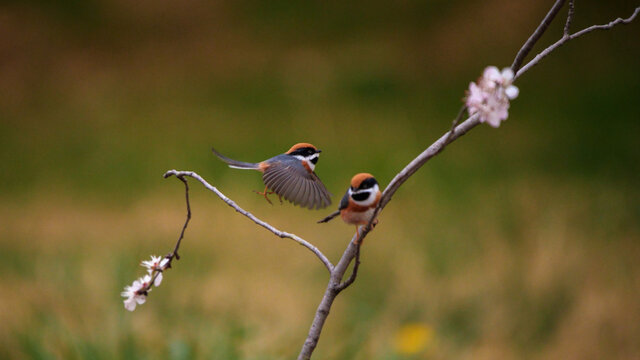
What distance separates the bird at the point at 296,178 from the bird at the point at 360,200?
2 centimetres

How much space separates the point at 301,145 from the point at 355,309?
104cm

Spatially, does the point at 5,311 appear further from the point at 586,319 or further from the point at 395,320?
the point at 586,319

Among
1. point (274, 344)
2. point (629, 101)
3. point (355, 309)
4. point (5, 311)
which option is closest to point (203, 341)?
point (274, 344)

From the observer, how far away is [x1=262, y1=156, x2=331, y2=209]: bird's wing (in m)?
0.42

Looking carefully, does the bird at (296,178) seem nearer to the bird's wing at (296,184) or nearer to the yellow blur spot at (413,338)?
the bird's wing at (296,184)

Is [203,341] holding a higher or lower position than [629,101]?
lower

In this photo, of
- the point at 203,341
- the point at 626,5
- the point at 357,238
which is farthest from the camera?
the point at 626,5

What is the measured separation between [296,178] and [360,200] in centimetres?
5

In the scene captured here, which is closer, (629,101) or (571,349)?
(571,349)

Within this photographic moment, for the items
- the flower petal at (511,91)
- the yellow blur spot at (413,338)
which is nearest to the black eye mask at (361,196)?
the flower petal at (511,91)

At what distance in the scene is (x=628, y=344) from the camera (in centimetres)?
141

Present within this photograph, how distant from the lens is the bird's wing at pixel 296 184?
42cm

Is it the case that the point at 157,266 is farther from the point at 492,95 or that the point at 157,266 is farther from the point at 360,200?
the point at 492,95

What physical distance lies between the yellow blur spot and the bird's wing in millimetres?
1009
